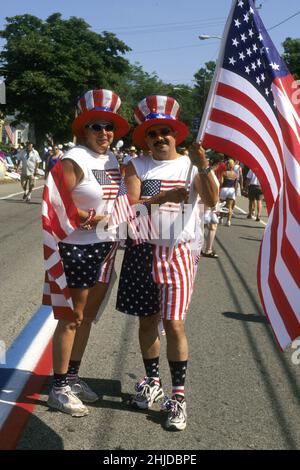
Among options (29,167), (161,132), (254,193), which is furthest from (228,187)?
(161,132)

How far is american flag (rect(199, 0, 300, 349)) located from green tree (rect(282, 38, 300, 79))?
1973 inches

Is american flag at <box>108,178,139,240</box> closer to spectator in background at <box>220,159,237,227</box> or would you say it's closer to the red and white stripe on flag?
the red and white stripe on flag

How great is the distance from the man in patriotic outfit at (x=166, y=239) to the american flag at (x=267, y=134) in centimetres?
40

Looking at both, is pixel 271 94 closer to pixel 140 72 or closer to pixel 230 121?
pixel 230 121

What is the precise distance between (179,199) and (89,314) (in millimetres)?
977

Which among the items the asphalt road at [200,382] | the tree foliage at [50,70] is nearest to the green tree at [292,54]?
the tree foliage at [50,70]

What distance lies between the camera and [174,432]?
12.2ft

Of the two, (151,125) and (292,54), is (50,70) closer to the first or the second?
(292,54)

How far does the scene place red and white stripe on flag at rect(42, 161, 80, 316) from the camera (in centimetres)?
383

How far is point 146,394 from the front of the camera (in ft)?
13.4

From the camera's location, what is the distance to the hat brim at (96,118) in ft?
13.3

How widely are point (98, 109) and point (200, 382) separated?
76.9 inches

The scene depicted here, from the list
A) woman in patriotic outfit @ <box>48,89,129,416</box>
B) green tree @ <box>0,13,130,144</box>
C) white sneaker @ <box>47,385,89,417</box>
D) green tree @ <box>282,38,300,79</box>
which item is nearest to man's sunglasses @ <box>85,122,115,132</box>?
woman in patriotic outfit @ <box>48,89,129,416</box>

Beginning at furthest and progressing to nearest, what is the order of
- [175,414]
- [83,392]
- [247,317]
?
[247,317] → [83,392] → [175,414]
